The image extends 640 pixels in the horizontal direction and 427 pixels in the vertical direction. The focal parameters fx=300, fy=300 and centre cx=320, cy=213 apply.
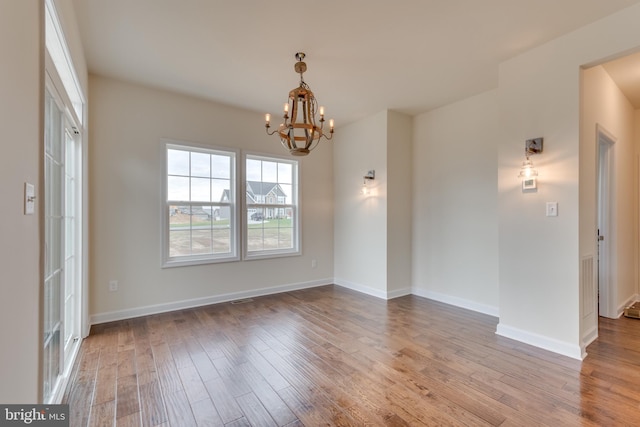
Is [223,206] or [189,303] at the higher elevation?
[223,206]

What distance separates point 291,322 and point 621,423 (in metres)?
2.73

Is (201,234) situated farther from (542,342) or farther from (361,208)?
(542,342)

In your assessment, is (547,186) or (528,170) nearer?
(547,186)

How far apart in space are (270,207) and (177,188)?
139cm

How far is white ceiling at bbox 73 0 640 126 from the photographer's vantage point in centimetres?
232

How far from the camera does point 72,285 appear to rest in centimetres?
283

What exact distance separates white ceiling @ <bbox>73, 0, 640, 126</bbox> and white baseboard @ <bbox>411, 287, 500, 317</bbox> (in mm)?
2718

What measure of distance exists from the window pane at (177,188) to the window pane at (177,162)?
8cm

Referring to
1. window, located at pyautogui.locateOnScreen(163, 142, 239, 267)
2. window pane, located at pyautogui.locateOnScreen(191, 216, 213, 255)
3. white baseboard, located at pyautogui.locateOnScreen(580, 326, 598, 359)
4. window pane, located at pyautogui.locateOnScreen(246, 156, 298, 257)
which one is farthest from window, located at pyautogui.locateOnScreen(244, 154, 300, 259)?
white baseboard, located at pyautogui.locateOnScreen(580, 326, 598, 359)

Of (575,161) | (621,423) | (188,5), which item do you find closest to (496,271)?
(575,161)
